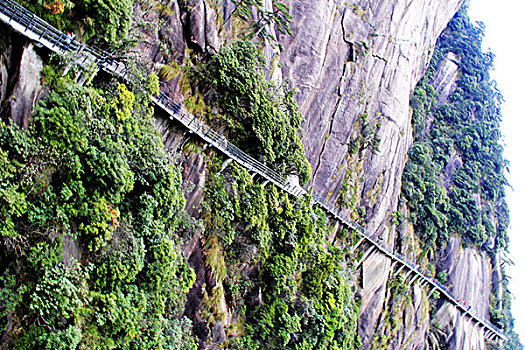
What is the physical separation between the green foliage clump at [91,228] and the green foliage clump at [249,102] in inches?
192

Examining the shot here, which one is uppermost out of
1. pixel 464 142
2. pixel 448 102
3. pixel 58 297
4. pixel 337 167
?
pixel 448 102

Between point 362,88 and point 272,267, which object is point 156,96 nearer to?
point 272,267

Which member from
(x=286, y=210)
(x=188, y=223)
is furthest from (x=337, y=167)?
(x=188, y=223)

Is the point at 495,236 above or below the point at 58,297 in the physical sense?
above

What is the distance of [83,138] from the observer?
11.8m

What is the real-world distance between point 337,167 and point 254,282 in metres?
13.7

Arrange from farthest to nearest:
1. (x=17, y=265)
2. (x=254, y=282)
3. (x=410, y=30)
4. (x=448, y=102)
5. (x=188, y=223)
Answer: (x=448, y=102) → (x=410, y=30) → (x=254, y=282) → (x=188, y=223) → (x=17, y=265)

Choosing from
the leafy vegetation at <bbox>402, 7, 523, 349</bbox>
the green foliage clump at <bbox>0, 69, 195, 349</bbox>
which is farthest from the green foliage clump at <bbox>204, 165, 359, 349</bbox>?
the leafy vegetation at <bbox>402, 7, 523, 349</bbox>

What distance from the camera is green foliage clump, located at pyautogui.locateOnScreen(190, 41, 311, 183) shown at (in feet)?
62.0

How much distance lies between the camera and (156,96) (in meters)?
15.0

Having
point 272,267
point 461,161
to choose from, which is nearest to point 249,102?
point 272,267

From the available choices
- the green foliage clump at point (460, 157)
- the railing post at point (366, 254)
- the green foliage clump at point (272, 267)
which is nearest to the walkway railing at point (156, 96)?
the railing post at point (366, 254)

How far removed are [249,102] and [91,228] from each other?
10721mm

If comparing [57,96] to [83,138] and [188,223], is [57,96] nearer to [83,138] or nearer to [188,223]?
[83,138]
